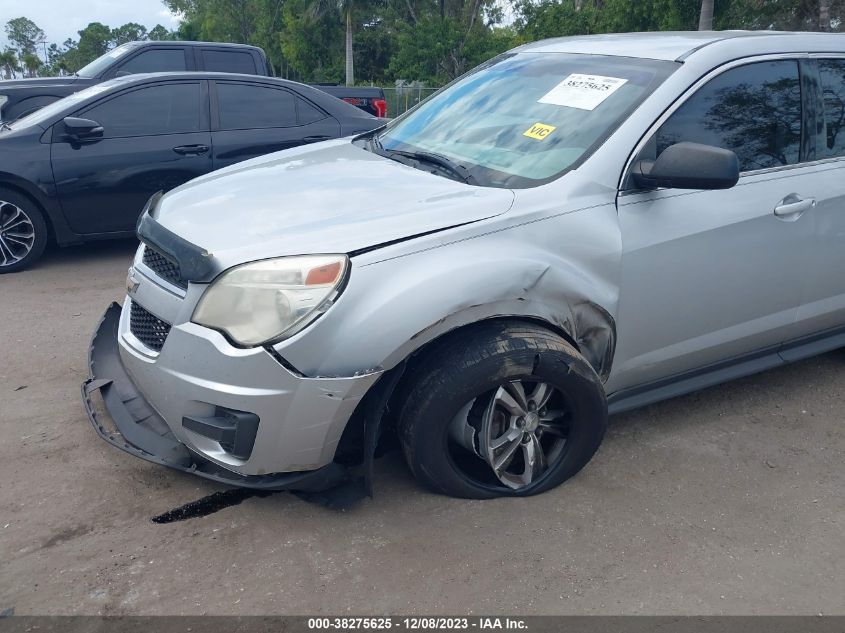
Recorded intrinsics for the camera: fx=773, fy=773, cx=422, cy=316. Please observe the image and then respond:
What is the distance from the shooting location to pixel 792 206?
10.9 ft

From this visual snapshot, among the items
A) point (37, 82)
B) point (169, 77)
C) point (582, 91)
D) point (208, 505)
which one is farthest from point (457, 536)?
point (37, 82)

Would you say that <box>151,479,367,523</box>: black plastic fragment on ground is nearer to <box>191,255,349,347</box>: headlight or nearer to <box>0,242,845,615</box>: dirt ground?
<box>0,242,845,615</box>: dirt ground

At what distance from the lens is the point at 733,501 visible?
A: 310 centimetres

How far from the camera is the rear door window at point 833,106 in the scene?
11.7ft

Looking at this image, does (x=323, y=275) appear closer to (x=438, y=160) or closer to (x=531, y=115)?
(x=438, y=160)

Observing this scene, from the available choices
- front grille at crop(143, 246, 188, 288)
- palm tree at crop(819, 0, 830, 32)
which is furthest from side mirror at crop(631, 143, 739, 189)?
palm tree at crop(819, 0, 830, 32)

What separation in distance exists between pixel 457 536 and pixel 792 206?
200 cm

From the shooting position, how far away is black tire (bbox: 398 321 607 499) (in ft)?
8.88

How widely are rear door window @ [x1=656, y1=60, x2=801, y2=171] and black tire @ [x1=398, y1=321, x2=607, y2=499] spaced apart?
968 millimetres

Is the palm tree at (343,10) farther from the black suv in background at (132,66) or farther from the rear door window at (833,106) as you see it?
the rear door window at (833,106)

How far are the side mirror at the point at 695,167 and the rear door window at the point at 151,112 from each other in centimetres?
470

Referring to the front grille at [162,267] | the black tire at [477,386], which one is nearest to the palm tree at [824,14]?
the black tire at [477,386]
